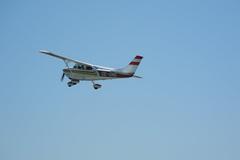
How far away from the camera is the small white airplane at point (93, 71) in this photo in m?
61.2

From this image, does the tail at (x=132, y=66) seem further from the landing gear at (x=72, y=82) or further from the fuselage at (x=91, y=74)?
the landing gear at (x=72, y=82)

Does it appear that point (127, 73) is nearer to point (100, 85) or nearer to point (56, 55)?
point (100, 85)

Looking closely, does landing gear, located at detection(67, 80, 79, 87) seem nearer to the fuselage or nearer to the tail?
the fuselage

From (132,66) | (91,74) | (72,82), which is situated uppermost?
(132,66)

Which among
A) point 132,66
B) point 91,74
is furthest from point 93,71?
point 132,66

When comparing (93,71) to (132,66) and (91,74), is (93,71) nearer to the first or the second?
(91,74)

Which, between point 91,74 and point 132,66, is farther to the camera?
point 91,74

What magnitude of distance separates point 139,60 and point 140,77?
20.9ft

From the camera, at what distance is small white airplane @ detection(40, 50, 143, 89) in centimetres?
6119

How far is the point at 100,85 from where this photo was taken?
63.3m

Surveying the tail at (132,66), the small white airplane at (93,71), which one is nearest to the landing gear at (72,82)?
the small white airplane at (93,71)

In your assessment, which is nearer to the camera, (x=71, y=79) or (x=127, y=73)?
(x=127, y=73)

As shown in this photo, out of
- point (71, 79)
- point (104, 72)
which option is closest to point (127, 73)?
point (104, 72)

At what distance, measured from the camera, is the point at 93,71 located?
6275cm
